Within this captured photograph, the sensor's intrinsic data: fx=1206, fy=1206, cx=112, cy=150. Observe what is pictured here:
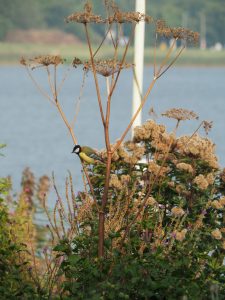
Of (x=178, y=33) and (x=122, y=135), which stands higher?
(x=178, y=33)

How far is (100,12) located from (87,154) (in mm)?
107370

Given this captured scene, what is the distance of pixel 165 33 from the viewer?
17.0ft

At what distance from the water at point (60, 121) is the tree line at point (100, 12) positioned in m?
10.00

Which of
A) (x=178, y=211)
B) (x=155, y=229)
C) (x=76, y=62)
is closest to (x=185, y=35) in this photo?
(x=76, y=62)

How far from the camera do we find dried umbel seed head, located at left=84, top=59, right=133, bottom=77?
16.9 ft

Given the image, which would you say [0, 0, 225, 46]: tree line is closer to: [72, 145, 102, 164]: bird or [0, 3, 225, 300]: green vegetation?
[0, 3, 225, 300]: green vegetation

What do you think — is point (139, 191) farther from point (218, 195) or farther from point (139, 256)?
point (139, 256)

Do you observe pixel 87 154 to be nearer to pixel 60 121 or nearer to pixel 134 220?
pixel 134 220

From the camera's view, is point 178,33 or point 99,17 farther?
point 178,33

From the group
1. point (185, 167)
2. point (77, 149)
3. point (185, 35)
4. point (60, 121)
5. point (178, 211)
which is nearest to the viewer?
point (185, 35)

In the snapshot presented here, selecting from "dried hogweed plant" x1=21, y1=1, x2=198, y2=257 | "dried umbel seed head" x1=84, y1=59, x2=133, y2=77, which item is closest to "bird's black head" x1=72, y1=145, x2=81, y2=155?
"dried hogweed plant" x1=21, y1=1, x2=198, y2=257

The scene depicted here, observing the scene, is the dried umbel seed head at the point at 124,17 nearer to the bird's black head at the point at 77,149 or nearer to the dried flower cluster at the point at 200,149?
the bird's black head at the point at 77,149

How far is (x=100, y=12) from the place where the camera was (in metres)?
113

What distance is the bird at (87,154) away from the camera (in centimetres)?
609
